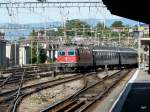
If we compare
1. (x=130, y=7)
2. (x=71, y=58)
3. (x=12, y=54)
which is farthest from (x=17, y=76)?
(x=12, y=54)

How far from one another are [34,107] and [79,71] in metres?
34.2

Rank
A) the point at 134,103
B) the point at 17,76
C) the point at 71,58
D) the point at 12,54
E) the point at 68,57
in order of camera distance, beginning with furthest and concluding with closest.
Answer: the point at 12,54, the point at 68,57, the point at 71,58, the point at 17,76, the point at 134,103

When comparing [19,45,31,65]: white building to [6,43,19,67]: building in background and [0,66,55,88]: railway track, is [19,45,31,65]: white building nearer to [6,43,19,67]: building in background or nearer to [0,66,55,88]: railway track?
[6,43,19,67]: building in background

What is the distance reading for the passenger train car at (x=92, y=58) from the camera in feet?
168

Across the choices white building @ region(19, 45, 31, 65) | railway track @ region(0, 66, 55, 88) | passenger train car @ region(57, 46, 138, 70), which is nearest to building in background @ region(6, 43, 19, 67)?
white building @ region(19, 45, 31, 65)

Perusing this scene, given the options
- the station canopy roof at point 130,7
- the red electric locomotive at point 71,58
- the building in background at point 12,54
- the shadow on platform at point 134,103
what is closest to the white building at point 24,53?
the building in background at point 12,54

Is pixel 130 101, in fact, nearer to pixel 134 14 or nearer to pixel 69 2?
pixel 134 14

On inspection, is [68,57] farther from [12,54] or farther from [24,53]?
[24,53]

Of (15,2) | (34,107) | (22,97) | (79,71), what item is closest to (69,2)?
(15,2)

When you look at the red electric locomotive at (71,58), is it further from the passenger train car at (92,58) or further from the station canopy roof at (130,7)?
the station canopy roof at (130,7)

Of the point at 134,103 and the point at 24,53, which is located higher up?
the point at 24,53

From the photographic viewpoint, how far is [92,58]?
188 ft

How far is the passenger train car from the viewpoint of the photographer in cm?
5122

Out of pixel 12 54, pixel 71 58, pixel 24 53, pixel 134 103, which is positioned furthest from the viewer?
pixel 24 53
